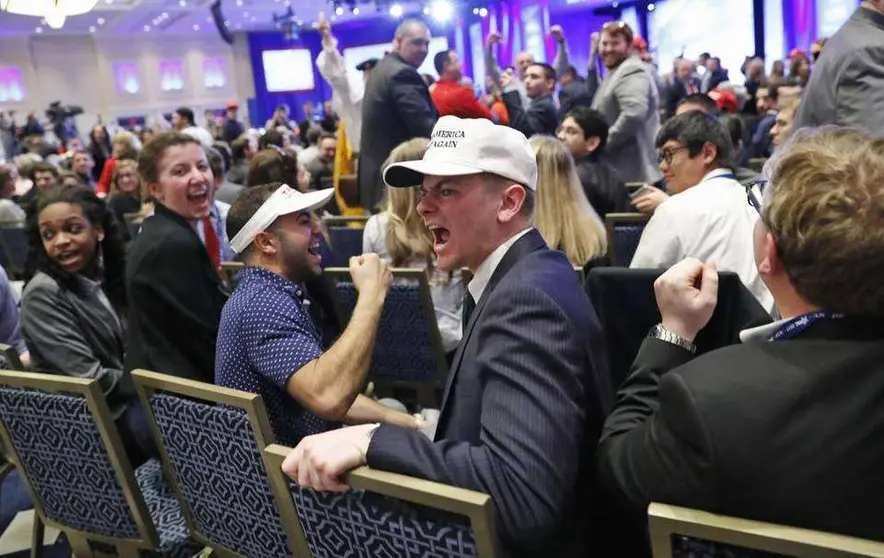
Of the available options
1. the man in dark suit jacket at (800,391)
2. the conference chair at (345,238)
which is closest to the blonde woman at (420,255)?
the conference chair at (345,238)

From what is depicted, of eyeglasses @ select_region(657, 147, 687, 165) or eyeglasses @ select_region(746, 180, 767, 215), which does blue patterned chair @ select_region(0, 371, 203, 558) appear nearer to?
eyeglasses @ select_region(746, 180, 767, 215)

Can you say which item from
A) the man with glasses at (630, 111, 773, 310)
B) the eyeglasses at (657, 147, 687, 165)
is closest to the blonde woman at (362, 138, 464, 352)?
the man with glasses at (630, 111, 773, 310)

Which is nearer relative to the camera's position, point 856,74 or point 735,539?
point 735,539

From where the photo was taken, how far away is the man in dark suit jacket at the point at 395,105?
4.56 meters

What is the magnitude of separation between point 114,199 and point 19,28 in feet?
55.6

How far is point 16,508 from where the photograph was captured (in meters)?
3.25

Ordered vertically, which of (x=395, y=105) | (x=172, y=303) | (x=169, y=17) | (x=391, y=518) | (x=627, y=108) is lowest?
(x=391, y=518)

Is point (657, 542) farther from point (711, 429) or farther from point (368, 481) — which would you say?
point (368, 481)

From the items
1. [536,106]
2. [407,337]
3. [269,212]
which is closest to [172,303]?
[269,212]

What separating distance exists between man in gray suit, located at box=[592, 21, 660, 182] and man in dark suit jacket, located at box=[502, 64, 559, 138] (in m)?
0.50

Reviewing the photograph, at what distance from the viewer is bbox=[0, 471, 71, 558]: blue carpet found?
9.22 feet

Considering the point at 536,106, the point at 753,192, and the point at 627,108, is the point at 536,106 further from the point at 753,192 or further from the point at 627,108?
the point at 753,192

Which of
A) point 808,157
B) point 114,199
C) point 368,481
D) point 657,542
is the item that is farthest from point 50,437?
point 114,199

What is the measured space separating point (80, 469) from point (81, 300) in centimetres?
90
